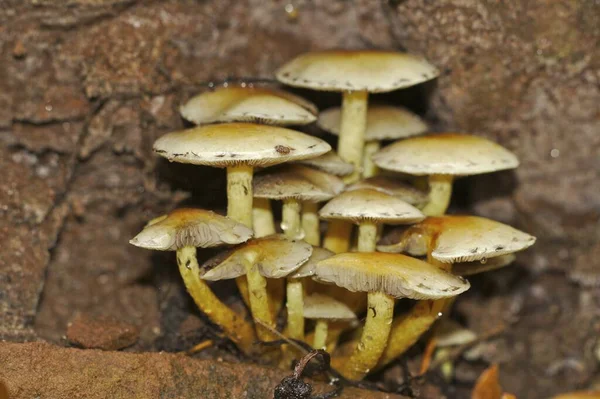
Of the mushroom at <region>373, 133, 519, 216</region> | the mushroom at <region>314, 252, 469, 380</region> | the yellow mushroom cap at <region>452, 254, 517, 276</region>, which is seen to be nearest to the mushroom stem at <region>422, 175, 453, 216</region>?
the mushroom at <region>373, 133, 519, 216</region>

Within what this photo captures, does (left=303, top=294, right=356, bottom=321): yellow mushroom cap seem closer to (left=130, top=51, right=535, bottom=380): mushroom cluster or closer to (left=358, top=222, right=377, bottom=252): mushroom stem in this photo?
(left=130, top=51, right=535, bottom=380): mushroom cluster

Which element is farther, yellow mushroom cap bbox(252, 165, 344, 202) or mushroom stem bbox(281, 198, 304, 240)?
mushroom stem bbox(281, 198, 304, 240)

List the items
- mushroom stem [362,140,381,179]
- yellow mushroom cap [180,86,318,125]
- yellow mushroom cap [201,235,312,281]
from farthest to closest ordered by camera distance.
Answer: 1. mushroom stem [362,140,381,179]
2. yellow mushroom cap [180,86,318,125]
3. yellow mushroom cap [201,235,312,281]

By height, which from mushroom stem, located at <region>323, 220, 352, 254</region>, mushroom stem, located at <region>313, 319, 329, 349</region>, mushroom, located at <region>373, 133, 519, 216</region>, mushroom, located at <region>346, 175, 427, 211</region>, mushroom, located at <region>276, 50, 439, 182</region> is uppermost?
mushroom, located at <region>276, 50, 439, 182</region>

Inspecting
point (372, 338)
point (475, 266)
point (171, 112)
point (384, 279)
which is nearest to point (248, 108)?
point (171, 112)

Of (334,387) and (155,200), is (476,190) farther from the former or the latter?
(155,200)

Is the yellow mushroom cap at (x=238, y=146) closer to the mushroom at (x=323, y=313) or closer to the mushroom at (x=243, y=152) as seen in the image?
the mushroom at (x=243, y=152)
